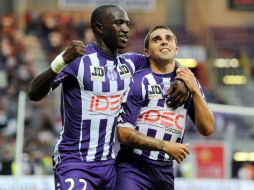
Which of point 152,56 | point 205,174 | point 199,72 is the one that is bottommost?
point 199,72

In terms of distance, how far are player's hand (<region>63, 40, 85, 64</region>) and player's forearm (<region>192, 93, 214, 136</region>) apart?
1.05m

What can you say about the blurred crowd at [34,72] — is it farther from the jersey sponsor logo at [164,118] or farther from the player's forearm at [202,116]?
the player's forearm at [202,116]

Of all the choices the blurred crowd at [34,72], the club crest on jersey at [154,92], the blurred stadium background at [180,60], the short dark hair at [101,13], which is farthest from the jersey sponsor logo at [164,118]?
the blurred crowd at [34,72]

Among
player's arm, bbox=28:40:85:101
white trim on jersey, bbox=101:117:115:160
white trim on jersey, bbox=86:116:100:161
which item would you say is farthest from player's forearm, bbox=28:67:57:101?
white trim on jersey, bbox=101:117:115:160

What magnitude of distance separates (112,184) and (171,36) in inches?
45.3

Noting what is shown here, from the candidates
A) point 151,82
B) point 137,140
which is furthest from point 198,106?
point 137,140

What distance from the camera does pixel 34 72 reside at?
71.3 ft

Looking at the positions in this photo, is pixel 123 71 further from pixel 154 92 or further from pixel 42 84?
pixel 42 84

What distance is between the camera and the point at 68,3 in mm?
25094

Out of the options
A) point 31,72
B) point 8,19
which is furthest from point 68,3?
point 31,72

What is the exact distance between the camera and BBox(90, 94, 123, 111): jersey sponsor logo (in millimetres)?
5816

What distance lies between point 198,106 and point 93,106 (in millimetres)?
775

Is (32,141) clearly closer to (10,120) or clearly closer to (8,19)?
(10,120)

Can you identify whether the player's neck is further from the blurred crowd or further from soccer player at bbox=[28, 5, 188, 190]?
the blurred crowd
